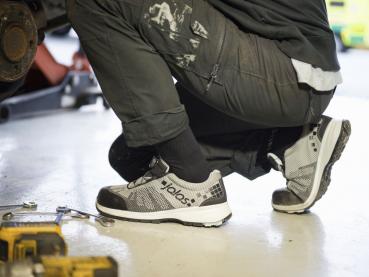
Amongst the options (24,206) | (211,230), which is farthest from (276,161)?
(24,206)

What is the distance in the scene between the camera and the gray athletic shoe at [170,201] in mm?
1377

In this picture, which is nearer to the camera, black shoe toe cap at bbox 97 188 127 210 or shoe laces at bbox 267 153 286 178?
black shoe toe cap at bbox 97 188 127 210

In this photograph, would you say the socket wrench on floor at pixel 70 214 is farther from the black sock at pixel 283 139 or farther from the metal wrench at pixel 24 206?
the black sock at pixel 283 139

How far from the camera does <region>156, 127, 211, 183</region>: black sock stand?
133cm

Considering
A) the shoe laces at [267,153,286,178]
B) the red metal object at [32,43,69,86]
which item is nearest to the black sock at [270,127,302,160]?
the shoe laces at [267,153,286,178]

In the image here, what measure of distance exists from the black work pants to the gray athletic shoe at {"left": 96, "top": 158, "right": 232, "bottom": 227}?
133 millimetres

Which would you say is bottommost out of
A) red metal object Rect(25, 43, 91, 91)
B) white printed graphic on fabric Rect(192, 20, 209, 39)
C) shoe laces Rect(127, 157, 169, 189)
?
red metal object Rect(25, 43, 91, 91)

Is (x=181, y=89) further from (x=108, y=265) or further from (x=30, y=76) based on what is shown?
(x=30, y=76)

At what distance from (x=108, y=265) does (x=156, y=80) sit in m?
0.57

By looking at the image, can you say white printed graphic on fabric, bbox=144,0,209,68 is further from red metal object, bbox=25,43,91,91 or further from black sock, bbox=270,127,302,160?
red metal object, bbox=25,43,91,91

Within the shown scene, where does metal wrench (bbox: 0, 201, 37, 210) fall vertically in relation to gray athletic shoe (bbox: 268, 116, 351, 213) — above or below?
below

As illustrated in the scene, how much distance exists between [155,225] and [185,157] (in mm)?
167

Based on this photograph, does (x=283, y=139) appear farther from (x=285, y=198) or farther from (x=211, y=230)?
(x=211, y=230)

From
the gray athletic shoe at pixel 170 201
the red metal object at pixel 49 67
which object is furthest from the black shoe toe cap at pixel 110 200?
the red metal object at pixel 49 67
